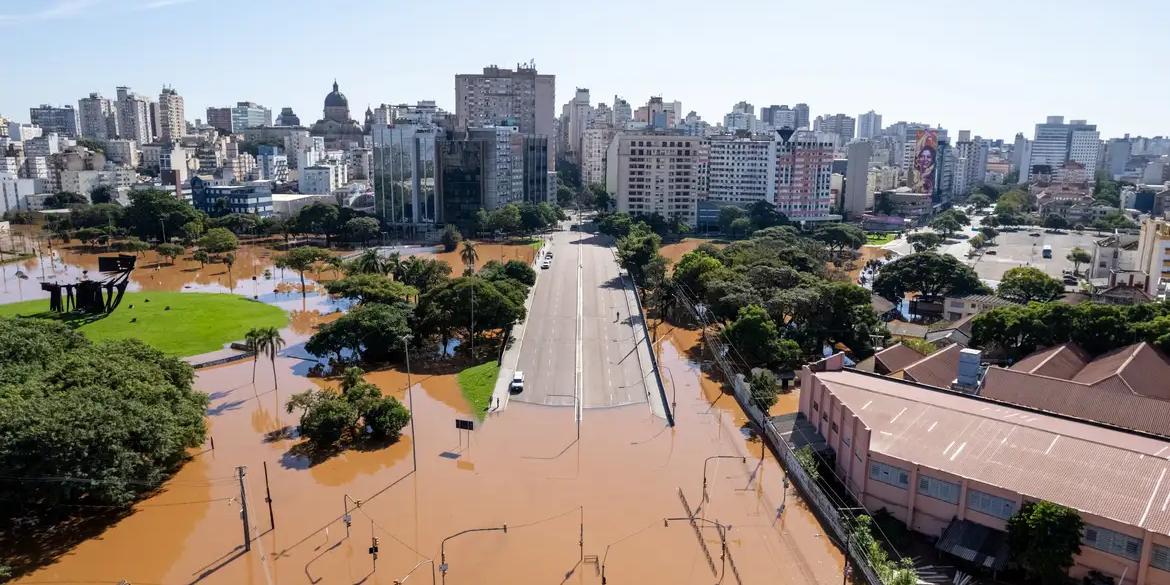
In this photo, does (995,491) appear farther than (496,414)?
No

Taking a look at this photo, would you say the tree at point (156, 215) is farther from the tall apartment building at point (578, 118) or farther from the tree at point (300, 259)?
the tall apartment building at point (578, 118)

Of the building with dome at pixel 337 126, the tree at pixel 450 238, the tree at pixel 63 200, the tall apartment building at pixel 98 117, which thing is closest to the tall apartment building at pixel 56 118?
the tall apartment building at pixel 98 117

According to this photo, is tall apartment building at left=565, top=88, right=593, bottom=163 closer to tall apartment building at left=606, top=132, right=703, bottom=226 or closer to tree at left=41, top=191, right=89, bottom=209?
tall apartment building at left=606, top=132, right=703, bottom=226

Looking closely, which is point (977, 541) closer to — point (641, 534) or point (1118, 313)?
point (641, 534)

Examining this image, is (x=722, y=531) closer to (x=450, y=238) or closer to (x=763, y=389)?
(x=763, y=389)

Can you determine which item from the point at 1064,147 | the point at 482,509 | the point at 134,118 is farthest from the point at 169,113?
the point at 1064,147

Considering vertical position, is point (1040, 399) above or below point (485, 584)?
above

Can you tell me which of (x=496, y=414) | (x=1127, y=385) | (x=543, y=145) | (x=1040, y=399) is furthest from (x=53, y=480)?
(x=543, y=145)
